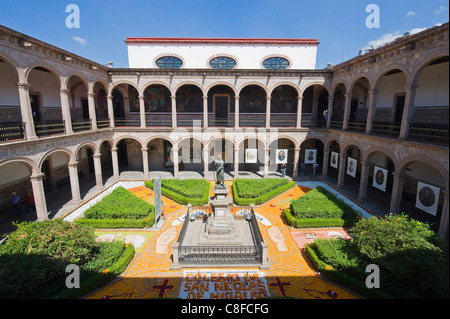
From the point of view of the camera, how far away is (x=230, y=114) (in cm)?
2247

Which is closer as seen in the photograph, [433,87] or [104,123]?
[433,87]

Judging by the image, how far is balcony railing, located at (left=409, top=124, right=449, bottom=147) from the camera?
33.9 feet

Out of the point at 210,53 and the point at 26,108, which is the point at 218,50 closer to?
the point at 210,53

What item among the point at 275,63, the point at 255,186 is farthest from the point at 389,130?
the point at 275,63

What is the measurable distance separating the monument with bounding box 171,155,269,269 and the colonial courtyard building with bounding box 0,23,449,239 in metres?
7.76

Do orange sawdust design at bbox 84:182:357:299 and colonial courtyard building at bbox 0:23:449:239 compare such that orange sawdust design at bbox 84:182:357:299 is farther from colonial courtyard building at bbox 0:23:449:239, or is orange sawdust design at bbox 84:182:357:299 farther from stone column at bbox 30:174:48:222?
stone column at bbox 30:174:48:222

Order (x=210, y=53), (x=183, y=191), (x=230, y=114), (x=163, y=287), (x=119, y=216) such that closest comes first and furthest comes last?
(x=163, y=287)
(x=119, y=216)
(x=183, y=191)
(x=230, y=114)
(x=210, y=53)

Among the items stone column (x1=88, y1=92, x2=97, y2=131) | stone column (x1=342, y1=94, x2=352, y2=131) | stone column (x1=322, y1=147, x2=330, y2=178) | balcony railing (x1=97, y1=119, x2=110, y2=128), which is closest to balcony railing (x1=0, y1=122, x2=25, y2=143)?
stone column (x1=88, y1=92, x2=97, y2=131)

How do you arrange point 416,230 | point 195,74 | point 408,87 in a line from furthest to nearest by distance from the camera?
point 195,74 → point 408,87 → point 416,230

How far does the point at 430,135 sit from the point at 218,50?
19262 mm
